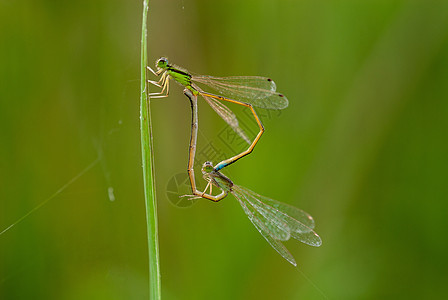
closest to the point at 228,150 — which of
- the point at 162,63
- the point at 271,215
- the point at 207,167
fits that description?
the point at 207,167

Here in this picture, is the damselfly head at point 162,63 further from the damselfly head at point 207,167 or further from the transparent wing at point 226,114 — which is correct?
the damselfly head at point 207,167

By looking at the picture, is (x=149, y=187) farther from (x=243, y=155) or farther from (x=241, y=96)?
(x=241, y=96)

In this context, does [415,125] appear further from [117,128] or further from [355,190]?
[117,128]

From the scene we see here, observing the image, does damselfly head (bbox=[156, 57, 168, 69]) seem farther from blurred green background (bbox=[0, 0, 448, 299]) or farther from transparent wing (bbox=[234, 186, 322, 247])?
transparent wing (bbox=[234, 186, 322, 247])

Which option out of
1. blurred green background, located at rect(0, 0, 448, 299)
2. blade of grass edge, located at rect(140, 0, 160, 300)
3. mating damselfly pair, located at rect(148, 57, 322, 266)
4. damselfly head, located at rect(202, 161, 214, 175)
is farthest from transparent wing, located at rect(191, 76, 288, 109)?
blade of grass edge, located at rect(140, 0, 160, 300)

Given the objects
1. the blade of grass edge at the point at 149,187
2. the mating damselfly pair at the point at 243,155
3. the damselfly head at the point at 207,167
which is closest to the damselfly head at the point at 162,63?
the mating damselfly pair at the point at 243,155

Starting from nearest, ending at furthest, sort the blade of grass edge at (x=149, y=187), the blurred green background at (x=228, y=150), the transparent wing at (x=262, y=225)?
the blade of grass edge at (x=149, y=187) → the transparent wing at (x=262, y=225) → the blurred green background at (x=228, y=150)
